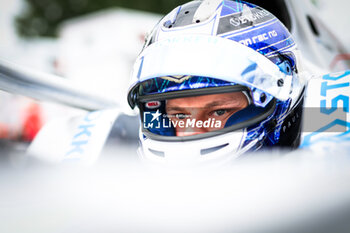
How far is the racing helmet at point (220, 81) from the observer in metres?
0.94

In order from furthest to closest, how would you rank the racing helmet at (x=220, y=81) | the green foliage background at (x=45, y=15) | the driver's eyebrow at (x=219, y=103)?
1. the green foliage background at (x=45, y=15)
2. the driver's eyebrow at (x=219, y=103)
3. the racing helmet at (x=220, y=81)

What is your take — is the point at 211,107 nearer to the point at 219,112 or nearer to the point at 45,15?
the point at 219,112

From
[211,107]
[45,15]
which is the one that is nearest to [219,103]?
[211,107]

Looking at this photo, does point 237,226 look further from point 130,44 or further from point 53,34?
point 53,34

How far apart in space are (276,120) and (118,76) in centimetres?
621

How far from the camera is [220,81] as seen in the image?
3.16 ft

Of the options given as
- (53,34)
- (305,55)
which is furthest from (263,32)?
(53,34)

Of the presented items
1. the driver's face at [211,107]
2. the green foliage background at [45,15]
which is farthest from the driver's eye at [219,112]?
the green foliage background at [45,15]

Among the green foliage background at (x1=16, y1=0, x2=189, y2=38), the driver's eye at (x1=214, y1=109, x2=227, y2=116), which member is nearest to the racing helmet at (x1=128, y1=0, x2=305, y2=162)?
the driver's eye at (x1=214, y1=109, x2=227, y2=116)

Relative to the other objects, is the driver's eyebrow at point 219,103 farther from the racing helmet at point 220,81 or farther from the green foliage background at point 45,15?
the green foliage background at point 45,15

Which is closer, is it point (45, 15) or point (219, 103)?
Answer: point (219, 103)

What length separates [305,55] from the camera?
1.60 metres

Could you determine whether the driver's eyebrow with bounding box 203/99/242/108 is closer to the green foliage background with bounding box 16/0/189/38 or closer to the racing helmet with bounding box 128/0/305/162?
the racing helmet with bounding box 128/0/305/162

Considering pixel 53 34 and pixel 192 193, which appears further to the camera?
pixel 53 34
